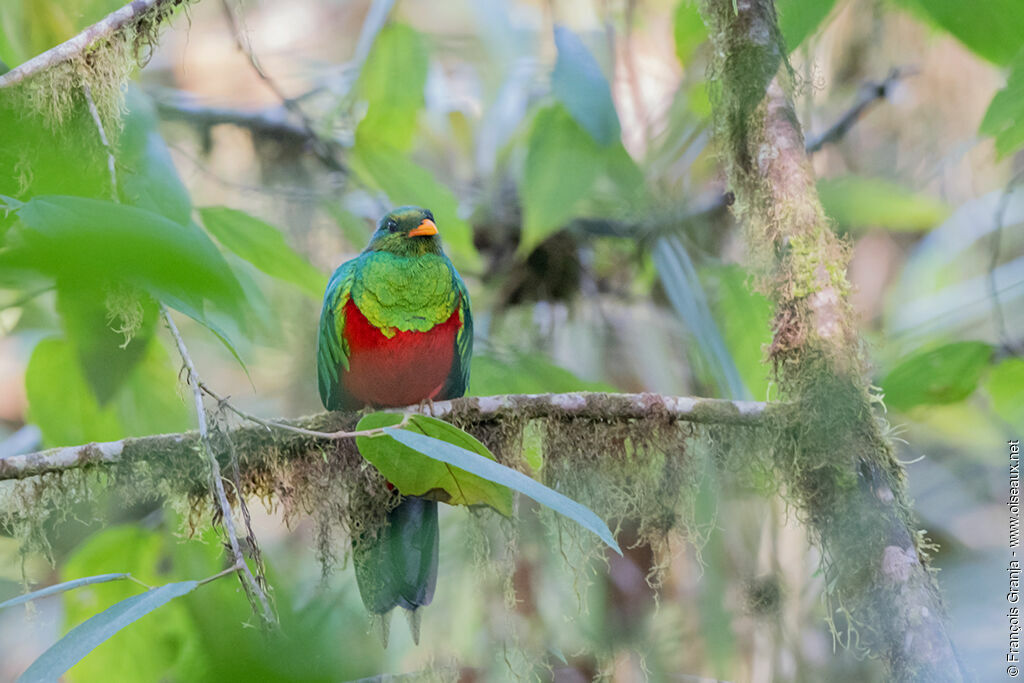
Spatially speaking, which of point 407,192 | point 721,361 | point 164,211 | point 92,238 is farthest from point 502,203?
point 92,238

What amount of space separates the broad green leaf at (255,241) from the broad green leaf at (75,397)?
415 mm

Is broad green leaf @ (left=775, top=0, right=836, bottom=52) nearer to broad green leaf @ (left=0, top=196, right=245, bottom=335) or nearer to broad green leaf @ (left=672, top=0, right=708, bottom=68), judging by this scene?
broad green leaf @ (left=672, top=0, right=708, bottom=68)

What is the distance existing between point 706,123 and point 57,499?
279cm

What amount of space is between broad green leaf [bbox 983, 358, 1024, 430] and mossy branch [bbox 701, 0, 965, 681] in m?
0.31

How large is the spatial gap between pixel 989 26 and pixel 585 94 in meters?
1.19

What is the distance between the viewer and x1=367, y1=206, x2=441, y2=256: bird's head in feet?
9.83

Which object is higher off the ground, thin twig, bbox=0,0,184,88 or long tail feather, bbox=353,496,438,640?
thin twig, bbox=0,0,184,88

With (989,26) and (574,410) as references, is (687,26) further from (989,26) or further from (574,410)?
(574,410)

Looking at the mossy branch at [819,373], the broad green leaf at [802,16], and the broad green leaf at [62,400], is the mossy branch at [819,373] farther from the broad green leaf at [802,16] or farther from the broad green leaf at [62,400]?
the broad green leaf at [62,400]

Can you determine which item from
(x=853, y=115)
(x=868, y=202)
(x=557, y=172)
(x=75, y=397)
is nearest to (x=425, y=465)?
(x=75, y=397)

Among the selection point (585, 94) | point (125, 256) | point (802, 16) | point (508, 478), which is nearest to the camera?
point (125, 256)

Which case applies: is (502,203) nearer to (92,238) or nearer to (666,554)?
(666,554)

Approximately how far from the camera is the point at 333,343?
287cm

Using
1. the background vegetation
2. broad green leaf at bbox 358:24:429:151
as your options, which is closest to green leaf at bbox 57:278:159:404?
the background vegetation
